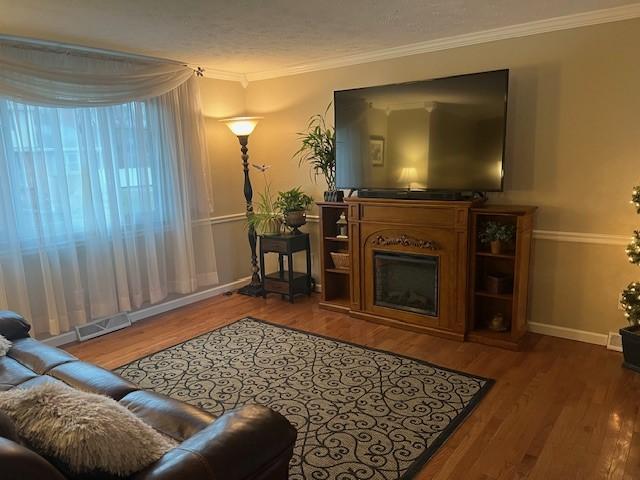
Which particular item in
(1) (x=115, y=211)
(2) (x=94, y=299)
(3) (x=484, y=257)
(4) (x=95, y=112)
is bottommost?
(2) (x=94, y=299)

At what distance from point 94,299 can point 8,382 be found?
1.86 metres

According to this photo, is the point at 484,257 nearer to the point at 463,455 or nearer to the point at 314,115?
the point at 463,455

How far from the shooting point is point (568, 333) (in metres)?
3.57

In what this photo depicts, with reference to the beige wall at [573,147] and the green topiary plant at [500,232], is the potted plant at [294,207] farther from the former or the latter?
the green topiary plant at [500,232]

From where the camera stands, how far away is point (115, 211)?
393 centimetres

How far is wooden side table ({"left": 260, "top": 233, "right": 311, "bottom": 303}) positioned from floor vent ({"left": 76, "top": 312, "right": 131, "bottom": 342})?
1412 millimetres

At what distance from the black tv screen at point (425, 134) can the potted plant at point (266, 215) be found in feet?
3.08

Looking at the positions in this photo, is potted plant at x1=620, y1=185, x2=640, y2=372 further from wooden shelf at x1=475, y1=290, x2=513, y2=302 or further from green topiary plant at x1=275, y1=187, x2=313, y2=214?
green topiary plant at x1=275, y1=187, x2=313, y2=214

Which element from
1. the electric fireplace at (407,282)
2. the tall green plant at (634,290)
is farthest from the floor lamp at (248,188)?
the tall green plant at (634,290)

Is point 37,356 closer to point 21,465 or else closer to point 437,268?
point 21,465

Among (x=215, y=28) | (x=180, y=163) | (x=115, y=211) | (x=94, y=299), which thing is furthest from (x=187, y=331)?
(x=215, y=28)

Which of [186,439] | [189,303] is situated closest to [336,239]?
[189,303]

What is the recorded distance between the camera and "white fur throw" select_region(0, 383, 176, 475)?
3.74 feet

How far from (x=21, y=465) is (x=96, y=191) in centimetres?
324
